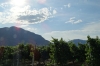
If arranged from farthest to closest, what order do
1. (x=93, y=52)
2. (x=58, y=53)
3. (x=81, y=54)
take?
(x=81, y=54), (x=58, y=53), (x=93, y=52)

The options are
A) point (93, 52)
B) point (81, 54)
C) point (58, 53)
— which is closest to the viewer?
point (93, 52)

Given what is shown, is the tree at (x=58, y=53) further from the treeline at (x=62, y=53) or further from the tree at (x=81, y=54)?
the tree at (x=81, y=54)

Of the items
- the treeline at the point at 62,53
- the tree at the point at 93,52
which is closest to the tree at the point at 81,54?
the treeline at the point at 62,53

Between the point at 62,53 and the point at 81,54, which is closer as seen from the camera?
the point at 62,53

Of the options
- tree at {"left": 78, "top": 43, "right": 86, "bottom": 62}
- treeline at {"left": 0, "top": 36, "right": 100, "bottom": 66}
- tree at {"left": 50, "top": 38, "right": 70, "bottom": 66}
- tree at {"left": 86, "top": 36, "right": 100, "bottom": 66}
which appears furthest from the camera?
tree at {"left": 78, "top": 43, "right": 86, "bottom": 62}

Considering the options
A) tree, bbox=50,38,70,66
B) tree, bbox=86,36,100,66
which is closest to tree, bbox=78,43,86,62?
tree, bbox=50,38,70,66

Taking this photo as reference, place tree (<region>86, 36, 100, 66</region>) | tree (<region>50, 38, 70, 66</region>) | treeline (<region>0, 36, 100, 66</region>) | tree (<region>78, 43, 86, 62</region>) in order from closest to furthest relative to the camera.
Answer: tree (<region>86, 36, 100, 66</region>) → treeline (<region>0, 36, 100, 66</region>) → tree (<region>50, 38, 70, 66</region>) → tree (<region>78, 43, 86, 62</region>)

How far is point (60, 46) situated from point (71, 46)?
31.6ft

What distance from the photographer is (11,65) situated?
51375 millimetres

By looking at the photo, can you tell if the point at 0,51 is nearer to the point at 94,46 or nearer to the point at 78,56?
the point at 78,56

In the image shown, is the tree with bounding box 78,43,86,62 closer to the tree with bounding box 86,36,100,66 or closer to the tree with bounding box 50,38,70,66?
the tree with bounding box 50,38,70,66

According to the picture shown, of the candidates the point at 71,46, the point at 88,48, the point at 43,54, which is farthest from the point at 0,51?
the point at 88,48

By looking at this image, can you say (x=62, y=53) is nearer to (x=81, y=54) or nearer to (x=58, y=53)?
(x=58, y=53)

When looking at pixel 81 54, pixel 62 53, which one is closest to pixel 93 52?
pixel 62 53
